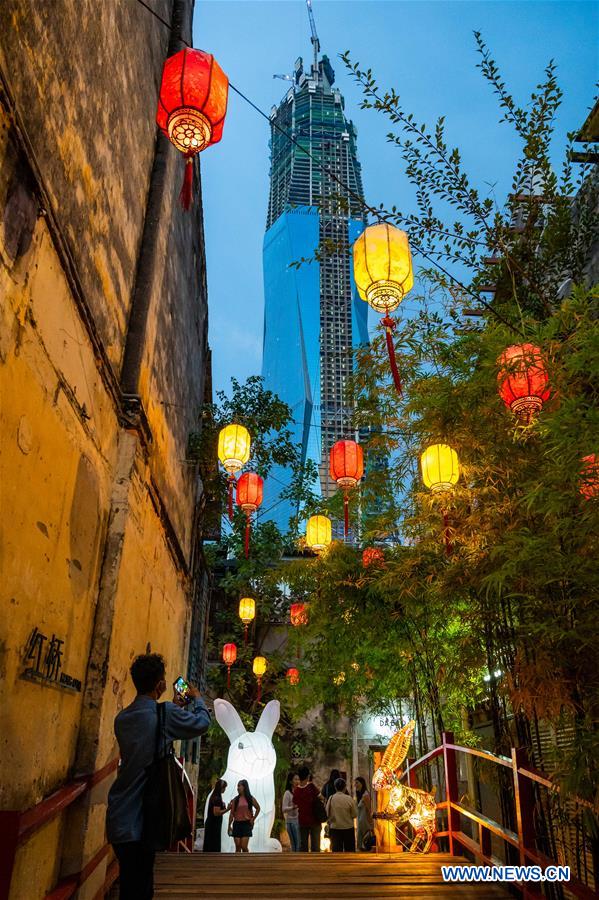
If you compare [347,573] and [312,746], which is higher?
[347,573]

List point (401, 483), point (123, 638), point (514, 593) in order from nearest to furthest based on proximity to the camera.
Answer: point (514, 593) → point (123, 638) → point (401, 483)

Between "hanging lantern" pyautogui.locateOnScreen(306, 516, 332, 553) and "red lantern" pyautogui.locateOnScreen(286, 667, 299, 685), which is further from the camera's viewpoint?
"red lantern" pyautogui.locateOnScreen(286, 667, 299, 685)

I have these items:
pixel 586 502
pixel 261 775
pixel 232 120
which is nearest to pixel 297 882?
pixel 586 502

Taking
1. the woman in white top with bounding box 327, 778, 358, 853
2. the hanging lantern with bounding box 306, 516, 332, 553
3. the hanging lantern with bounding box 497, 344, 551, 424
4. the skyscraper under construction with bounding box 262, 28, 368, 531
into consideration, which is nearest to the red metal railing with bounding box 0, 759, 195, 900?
the hanging lantern with bounding box 497, 344, 551, 424

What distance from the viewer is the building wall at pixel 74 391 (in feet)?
8.07

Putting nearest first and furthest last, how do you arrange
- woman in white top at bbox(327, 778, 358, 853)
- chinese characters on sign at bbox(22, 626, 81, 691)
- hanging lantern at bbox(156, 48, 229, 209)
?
1. chinese characters on sign at bbox(22, 626, 81, 691)
2. hanging lantern at bbox(156, 48, 229, 209)
3. woman in white top at bbox(327, 778, 358, 853)

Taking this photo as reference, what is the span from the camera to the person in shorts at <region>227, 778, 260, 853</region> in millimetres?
6617

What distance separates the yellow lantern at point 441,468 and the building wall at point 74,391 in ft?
7.35

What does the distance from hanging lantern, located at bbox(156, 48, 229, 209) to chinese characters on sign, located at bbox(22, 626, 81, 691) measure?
2.57m

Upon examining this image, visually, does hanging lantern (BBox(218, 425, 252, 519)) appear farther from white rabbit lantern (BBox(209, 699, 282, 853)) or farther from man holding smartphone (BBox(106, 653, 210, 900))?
man holding smartphone (BBox(106, 653, 210, 900))

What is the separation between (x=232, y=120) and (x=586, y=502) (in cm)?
19231

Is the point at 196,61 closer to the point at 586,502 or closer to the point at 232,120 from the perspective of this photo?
the point at 586,502

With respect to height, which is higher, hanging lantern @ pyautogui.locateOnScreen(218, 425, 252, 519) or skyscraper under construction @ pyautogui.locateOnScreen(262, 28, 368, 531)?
skyscraper under construction @ pyautogui.locateOnScreen(262, 28, 368, 531)

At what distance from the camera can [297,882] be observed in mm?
3580
